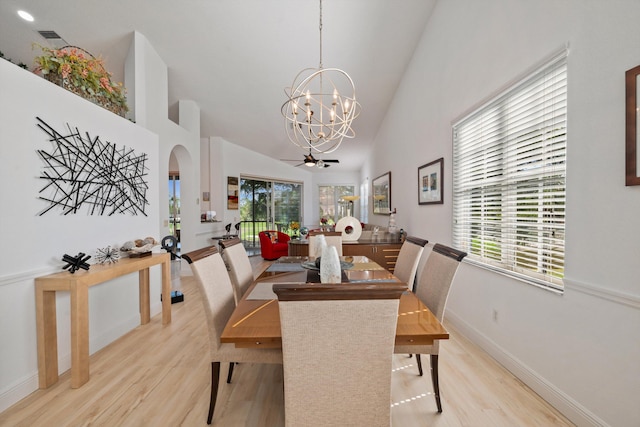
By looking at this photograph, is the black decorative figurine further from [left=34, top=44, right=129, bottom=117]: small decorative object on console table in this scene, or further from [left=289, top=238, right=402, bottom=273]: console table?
[left=289, top=238, right=402, bottom=273]: console table

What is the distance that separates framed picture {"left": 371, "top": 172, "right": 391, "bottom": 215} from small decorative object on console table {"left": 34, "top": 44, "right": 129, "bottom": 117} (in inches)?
178

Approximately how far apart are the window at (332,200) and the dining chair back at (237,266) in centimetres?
781

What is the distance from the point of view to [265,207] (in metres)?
7.88

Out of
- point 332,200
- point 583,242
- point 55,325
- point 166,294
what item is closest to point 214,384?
point 55,325

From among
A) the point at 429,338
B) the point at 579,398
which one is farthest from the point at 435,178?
the point at 429,338

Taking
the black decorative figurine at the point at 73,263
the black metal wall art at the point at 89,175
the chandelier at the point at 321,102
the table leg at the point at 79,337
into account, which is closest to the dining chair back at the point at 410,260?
the chandelier at the point at 321,102

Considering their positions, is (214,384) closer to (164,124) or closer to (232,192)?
(164,124)

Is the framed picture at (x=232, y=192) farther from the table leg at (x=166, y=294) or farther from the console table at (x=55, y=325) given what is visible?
the console table at (x=55, y=325)

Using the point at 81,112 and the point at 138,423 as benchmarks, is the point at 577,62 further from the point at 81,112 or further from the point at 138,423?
the point at 81,112

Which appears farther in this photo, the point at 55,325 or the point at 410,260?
the point at 410,260

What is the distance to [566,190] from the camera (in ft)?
5.28

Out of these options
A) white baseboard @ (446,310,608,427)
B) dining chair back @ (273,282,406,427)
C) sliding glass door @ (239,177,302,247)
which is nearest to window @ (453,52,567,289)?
white baseboard @ (446,310,608,427)

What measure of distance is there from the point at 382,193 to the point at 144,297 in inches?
192

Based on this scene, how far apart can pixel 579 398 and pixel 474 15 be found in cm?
314
